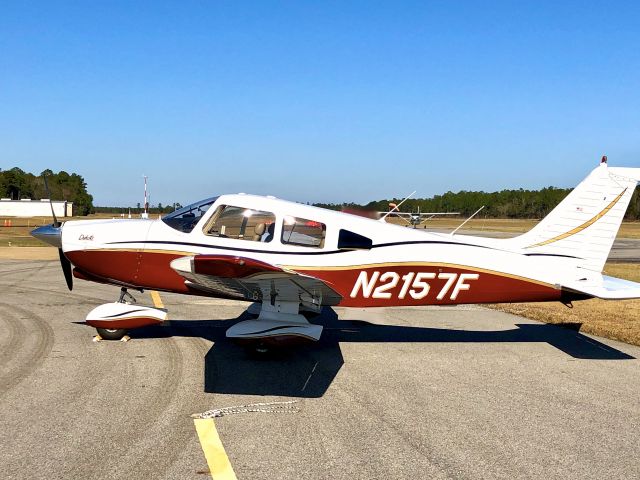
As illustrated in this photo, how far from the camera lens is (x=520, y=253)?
819 cm

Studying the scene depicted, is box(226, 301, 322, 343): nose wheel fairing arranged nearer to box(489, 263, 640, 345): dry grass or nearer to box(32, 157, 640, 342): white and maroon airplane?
box(32, 157, 640, 342): white and maroon airplane

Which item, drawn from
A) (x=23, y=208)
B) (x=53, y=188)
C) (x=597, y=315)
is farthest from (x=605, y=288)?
(x=53, y=188)

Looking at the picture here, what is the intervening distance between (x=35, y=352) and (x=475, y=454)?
6118mm

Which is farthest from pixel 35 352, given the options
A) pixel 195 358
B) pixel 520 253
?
pixel 520 253

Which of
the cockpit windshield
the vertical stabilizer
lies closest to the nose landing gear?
the cockpit windshield

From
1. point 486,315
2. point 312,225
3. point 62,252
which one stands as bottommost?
point 486,315

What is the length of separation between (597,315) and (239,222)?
8413 millimetres

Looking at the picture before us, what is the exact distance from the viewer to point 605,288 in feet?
24.9

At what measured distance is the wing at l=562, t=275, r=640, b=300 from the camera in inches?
286

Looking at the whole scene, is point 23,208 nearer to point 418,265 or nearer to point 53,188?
point 53,188

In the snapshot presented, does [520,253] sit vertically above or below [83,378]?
above

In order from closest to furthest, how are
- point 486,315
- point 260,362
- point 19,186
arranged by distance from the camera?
point 260,362 < point 486,315 < point 19,186

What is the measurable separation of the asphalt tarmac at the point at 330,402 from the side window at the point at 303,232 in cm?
170

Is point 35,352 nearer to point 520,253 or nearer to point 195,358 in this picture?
point 195,358
